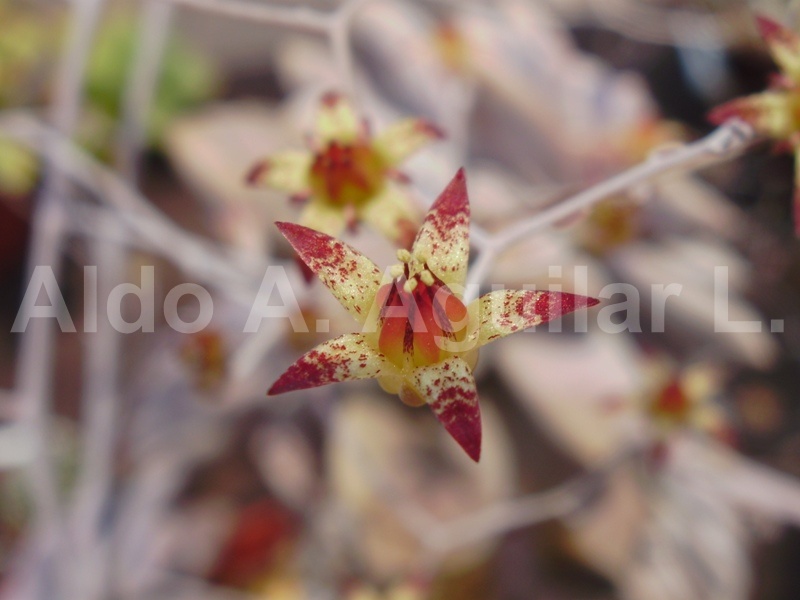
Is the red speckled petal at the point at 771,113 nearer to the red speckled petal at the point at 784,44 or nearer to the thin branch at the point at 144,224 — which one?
Answer: the red speckled petal at the point at 784,44

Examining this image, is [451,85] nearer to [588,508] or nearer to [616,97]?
[616,97]

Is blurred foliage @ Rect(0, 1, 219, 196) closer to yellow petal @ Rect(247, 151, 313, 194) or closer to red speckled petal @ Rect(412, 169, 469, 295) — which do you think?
yellow petal @ Rect(247, 151, 313, 194)

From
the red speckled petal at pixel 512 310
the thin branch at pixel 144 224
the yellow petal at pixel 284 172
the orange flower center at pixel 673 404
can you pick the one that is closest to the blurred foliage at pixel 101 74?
the thin branch at pixel 144 224

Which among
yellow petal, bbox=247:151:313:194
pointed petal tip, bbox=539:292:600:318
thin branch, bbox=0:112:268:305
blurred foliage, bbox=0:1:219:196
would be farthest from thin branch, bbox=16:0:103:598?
pointed petal tip, bbox=539:292:600:318

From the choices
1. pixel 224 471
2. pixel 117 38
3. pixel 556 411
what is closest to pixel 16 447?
pixel 224 471

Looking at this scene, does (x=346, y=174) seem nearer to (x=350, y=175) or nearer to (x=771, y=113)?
(x=350, y=175)

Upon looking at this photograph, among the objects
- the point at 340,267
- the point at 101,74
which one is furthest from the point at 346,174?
the point at 101,74
